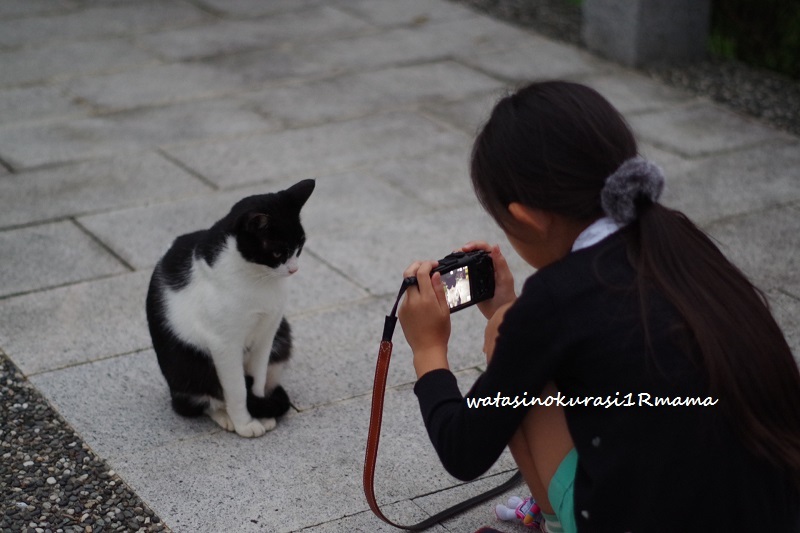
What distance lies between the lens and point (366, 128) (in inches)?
210

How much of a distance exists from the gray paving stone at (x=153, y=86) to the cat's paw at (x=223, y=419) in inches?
120

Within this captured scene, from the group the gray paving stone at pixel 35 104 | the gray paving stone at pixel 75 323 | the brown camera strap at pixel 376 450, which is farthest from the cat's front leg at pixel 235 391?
the gray paving stone at pixel 35 104

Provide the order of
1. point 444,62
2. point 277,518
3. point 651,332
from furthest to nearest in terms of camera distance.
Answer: point 444,62 → point 277,518 → point 651,332

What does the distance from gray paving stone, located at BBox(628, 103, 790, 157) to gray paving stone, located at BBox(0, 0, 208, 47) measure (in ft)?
11.0

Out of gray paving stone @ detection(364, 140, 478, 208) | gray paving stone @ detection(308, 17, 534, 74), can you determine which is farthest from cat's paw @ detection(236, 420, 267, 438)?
gray paving stone @ detection(308, 17, 534, 74)

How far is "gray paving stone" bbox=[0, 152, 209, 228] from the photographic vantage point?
439cm

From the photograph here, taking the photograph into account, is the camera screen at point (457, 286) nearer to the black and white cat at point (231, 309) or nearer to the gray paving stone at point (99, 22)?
the black and white cat at point (231, 309)

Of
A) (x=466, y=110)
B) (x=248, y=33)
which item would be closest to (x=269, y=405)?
(x=466, y=110)

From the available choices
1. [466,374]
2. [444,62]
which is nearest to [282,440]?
[466,374]

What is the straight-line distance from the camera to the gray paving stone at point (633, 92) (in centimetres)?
567

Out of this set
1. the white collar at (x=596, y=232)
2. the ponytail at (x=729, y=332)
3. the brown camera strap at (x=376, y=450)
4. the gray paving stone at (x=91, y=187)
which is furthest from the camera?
the gray paving stone at (x=91, y=187)

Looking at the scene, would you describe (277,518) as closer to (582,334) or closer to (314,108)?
(582,334)

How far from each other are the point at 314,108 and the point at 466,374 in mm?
2714

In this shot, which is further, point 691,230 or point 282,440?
point 282,440
